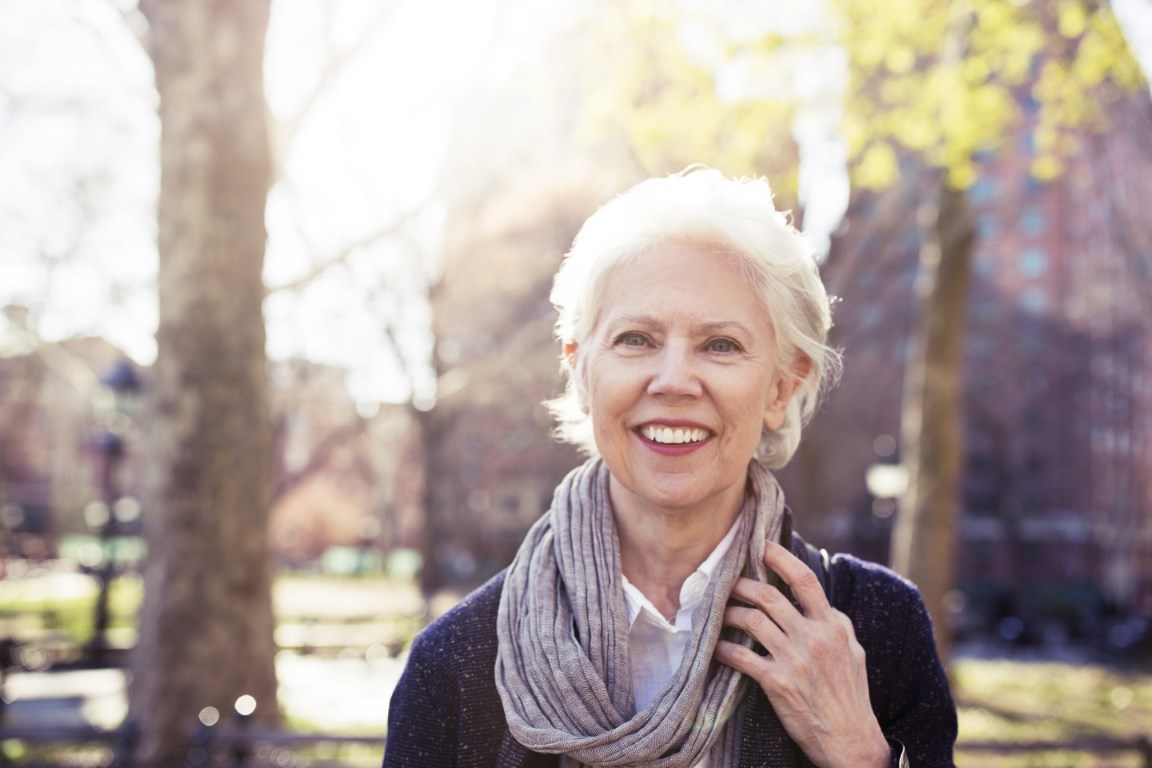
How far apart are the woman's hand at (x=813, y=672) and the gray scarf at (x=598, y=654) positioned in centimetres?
6

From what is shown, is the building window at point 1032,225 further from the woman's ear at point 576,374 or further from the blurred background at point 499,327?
the woman's ear at point 576,374

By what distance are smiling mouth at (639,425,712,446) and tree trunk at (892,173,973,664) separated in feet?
29.7

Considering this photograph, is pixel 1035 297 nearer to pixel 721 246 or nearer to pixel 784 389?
pixel 784 389

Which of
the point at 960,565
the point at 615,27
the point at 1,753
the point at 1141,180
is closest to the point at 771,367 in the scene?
the point at 1,753

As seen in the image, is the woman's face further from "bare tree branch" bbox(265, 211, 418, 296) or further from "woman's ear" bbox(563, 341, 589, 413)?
"bare tree branch" bbox(265, 211, 418, 296)

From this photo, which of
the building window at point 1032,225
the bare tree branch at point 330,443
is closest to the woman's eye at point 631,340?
the bare tree branch at point 330,443

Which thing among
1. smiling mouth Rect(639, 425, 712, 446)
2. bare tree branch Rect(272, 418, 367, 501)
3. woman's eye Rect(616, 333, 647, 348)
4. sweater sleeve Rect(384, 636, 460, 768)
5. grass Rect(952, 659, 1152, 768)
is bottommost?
grass Rect(952, 659, 1152, 768)

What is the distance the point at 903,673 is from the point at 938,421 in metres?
9.00

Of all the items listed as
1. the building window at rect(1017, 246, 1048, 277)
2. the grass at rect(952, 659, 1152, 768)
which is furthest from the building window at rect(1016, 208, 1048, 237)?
the grass at rect(952, 659, 1152, 768)

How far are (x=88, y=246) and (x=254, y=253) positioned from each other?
15954 millimetres

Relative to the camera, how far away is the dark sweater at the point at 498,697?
215cm

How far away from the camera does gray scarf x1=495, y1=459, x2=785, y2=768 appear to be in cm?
201

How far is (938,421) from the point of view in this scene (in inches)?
421

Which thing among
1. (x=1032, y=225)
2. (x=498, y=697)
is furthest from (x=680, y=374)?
(x=1032, y=225)
